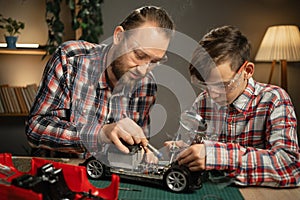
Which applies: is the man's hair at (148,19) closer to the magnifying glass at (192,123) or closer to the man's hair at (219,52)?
the man's hair at (219,52)

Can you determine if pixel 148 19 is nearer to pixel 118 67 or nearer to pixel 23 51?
pixel 118 67

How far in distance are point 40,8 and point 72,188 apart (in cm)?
242

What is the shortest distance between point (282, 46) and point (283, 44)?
0.05 feet

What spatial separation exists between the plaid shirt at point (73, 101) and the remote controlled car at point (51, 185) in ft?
1.45

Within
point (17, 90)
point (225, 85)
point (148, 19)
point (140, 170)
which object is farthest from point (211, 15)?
point (140, 170)

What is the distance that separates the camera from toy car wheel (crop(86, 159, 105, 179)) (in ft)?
3.74

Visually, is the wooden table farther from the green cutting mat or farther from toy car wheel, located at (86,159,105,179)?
toy car wheel, located at (86,159,105,179)

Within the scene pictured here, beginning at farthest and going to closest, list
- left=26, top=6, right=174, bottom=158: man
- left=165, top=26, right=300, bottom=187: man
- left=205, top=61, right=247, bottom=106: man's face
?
left=26, top=6, right=174, bottom=158: man → left=205, top=61, right=247, bottom=106: man's face → left=165, top=26, right=300, bottom=187: man

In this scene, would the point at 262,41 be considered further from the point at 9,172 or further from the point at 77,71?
the point at 9,172

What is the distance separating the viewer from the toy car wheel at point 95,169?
Result: 3.74 ft

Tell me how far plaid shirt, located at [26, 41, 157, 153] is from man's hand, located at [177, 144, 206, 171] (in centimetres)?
40

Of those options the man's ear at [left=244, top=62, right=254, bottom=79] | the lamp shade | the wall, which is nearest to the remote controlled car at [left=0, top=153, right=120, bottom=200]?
the man's ear at [left=244, top=62, right=254, bottom=79]

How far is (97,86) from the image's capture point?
1.59 m

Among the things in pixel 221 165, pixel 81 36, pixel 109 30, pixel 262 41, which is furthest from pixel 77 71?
pixel 262 41
